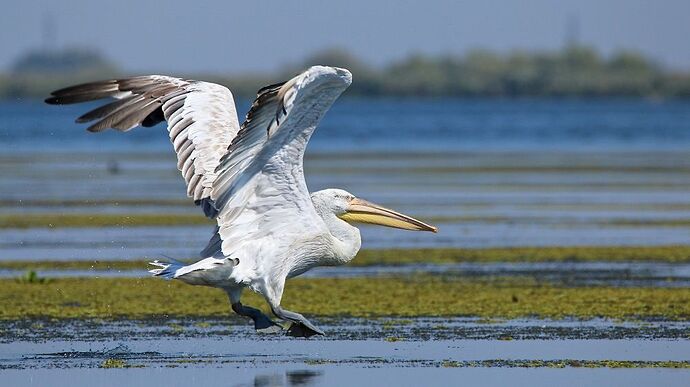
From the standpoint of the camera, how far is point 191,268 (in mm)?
8812

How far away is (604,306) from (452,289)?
4.77 feet

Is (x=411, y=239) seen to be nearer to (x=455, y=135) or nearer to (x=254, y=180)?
(x=254, y=180)

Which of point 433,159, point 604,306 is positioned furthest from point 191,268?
point 433,159

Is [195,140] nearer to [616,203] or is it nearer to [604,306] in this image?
[604,306]

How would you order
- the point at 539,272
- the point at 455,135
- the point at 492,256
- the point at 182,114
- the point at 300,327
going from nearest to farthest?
the point at 300,327 → the point at 182,114 → the point at 539,272 → the point at 492,256 → the point at 455,135

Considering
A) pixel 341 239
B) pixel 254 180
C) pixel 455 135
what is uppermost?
pixel 254 180

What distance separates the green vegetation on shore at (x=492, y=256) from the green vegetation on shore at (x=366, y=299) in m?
1.05

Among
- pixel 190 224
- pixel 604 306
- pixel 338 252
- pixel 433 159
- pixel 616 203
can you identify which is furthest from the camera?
pixel 433 159

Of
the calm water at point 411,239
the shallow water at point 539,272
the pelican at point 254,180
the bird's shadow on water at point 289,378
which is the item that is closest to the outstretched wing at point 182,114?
the pelican at point 254,180

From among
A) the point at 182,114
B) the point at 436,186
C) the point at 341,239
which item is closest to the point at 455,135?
the point at 436,186

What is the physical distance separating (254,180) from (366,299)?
240cm

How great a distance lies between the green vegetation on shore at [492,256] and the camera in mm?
13328

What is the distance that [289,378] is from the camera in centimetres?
806

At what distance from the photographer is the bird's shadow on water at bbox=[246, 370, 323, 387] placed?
25.9 ft
